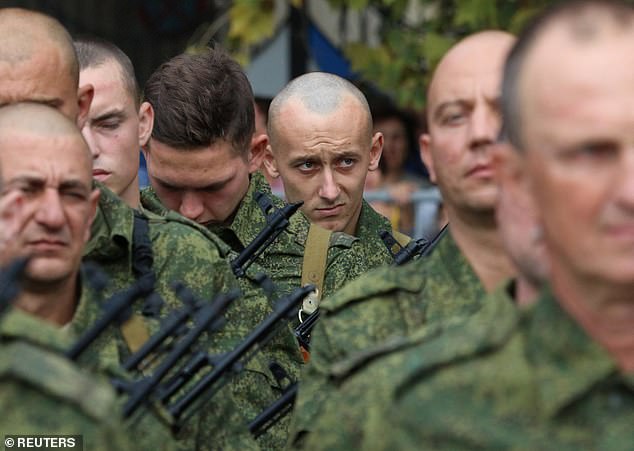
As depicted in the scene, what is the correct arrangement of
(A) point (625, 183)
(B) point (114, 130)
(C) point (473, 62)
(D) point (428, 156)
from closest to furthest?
(A) point (625, 183) < (C) point (473, 62) < (D) point (428, 156) < (B) point (114, 130)

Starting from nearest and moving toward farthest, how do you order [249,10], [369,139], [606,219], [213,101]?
[606,219], [213,101], [369,139], [249,10]

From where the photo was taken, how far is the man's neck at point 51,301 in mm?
5004

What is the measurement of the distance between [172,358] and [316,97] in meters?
3.64

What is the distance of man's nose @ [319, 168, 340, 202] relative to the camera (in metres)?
8.10

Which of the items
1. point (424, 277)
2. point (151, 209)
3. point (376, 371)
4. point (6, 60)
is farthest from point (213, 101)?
point (376, 371)

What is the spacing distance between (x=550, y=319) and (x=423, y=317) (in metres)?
1.37

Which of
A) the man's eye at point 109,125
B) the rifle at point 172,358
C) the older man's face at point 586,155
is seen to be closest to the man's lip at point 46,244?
the rifle at point 172,358

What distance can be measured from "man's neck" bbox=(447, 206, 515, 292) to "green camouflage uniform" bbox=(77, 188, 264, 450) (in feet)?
3.19

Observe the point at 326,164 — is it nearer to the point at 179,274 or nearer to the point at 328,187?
the point at 328,187

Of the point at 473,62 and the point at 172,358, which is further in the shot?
the point at 473,62

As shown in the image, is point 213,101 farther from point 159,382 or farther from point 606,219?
point 606,219

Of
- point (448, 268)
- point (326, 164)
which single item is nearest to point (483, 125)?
point (448, 268)

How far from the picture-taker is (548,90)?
360cm

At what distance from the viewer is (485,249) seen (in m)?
5.10
